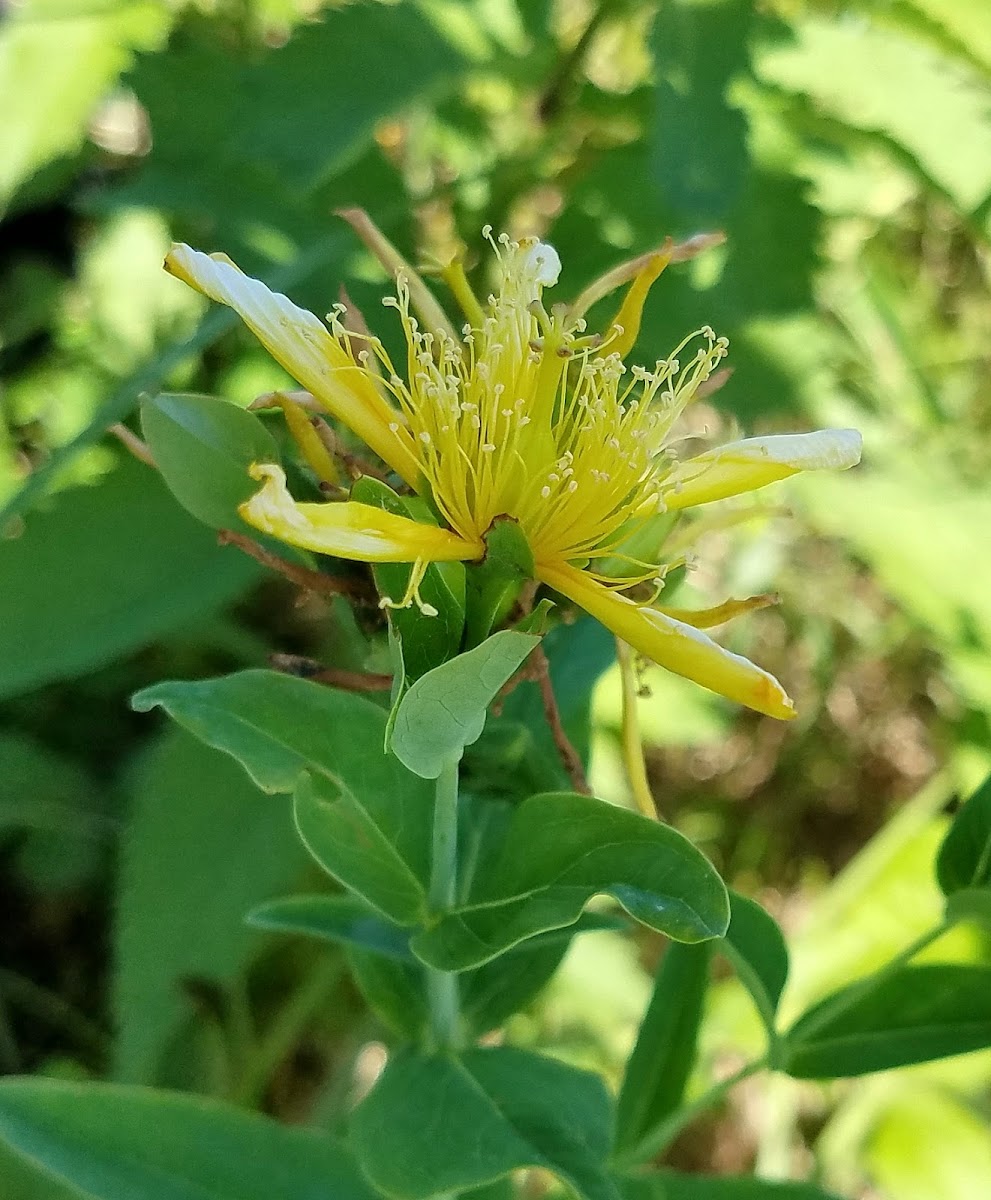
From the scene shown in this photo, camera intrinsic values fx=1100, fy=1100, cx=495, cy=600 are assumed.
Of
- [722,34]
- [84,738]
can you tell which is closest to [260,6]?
[722,34]

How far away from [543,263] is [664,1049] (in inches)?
13.3

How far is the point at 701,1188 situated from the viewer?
0.45m

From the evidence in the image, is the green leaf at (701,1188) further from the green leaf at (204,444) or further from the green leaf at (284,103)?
the green leaf at (284,103)

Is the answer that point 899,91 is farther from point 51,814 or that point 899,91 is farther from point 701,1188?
point 51,814

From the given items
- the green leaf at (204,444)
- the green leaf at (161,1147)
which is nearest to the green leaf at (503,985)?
the green leaf at (161,1147)

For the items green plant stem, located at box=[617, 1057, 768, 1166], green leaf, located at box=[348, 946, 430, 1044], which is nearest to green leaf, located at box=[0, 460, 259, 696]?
green leaf, located at box=[348, 946, 430, 1044]

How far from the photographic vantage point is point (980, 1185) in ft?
2.73

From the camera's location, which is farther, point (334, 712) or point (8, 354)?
point (8, 354)

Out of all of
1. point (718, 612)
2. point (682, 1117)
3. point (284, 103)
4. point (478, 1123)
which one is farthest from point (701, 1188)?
point (284, 103)

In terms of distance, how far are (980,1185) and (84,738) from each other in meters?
0.78

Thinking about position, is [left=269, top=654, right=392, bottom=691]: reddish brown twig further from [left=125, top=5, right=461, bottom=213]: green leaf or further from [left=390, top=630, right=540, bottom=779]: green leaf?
[left=125, top=5, right=461, bottom=213]: green leaf

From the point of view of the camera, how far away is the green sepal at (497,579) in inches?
11.9

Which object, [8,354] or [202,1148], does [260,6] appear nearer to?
[8,354]

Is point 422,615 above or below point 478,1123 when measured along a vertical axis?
above
